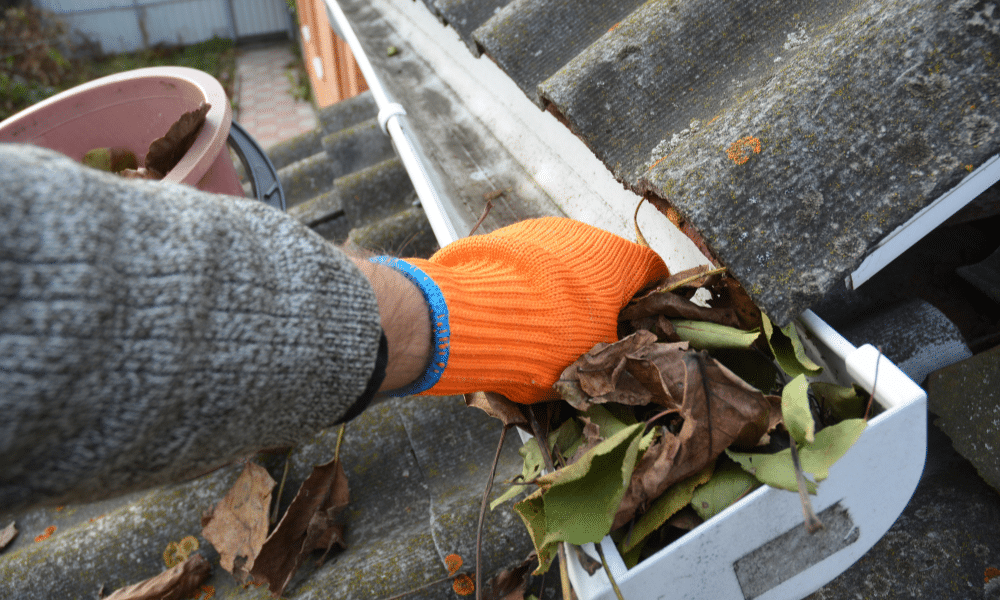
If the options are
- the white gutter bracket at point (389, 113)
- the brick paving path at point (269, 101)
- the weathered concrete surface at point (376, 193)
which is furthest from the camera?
the brick paving path at point (269, 101)

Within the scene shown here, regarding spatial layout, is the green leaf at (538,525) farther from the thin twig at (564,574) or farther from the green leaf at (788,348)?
the green leaf at (788,348)

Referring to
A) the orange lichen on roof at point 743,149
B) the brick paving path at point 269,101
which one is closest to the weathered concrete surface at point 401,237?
the orange lichen on roof at point 743,149

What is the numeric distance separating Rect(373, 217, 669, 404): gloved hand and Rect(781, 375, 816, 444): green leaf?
9.4 inches

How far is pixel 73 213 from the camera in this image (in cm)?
40

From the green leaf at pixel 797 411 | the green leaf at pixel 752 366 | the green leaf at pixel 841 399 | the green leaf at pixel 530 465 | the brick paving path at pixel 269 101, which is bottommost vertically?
the brick paving path at pixel 269 101

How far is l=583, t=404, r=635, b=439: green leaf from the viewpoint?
2.35ft

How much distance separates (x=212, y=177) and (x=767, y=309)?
116 centimetres

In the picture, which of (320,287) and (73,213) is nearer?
(73,213)

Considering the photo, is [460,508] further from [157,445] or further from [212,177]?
[212,177]

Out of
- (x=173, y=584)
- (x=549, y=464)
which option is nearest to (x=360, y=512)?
(x=173, y=584)

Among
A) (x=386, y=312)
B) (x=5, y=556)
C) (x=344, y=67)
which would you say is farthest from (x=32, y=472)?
(x=344, y=67)

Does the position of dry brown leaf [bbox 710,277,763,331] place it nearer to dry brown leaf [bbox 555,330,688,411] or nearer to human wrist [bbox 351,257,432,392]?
dry brown leaf [bbox 555,330,688,411]

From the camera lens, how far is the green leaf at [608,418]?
0.72m

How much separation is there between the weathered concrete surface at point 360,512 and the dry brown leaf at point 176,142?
66 cm
